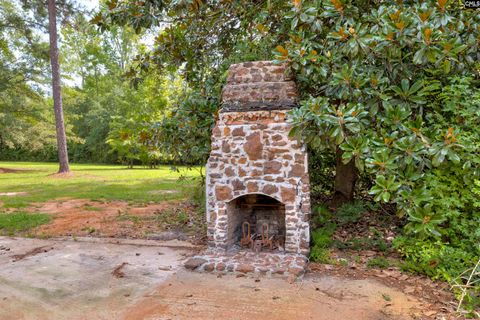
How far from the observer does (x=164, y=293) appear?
4066 mm

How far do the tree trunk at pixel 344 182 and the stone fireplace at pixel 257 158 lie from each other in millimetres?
1874

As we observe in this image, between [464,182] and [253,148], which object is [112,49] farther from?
[464,182]

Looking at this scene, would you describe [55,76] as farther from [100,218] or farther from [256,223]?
[256,223]

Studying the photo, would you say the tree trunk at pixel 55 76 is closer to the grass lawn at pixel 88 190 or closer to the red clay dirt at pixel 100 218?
the grass lawn at pixel 88 190

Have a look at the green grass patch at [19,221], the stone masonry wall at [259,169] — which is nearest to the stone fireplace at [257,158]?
the stone masonry wall at [259,169]

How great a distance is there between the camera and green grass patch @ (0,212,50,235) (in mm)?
6993

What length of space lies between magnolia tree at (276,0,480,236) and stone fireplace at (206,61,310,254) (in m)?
0.40

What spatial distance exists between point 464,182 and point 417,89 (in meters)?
1.29

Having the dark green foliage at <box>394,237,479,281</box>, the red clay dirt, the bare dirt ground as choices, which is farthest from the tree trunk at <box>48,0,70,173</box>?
the dark green foliage at <box>394,237,479,281</box>

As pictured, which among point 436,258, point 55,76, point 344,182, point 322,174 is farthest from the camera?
point 55,76

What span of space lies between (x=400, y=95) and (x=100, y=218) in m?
6.36

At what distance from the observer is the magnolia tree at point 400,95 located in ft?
14.1

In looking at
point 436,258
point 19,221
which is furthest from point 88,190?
point 436,258

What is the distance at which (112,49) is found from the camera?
31.2 m
